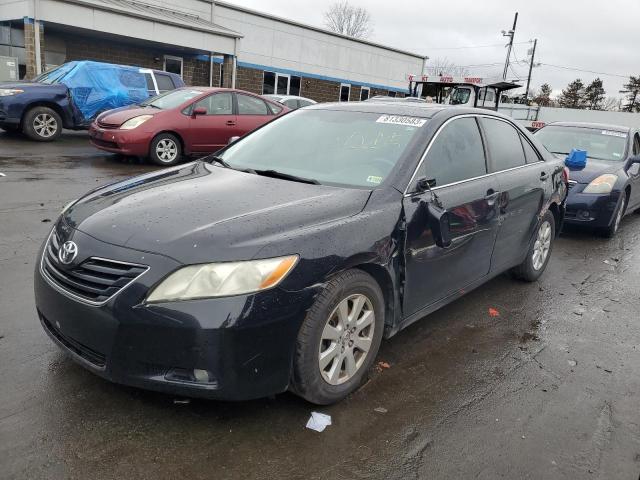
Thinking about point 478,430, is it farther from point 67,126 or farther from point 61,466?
point 67,126

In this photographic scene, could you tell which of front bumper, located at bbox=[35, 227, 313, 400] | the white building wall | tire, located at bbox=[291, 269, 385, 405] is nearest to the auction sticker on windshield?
tire, located at bbox=[291, 269, 385, 405]

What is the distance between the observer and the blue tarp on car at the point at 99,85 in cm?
1211

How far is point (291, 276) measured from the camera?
2543 mm

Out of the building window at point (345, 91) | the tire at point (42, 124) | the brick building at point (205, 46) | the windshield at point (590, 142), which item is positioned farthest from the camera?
the building window at point (345, 91)

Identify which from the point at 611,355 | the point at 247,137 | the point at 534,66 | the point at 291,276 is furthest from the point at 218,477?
the point at 534,66

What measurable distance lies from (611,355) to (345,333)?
87.6 inches

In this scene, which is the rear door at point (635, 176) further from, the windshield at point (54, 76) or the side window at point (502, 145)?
the windshield at point (54, 76)

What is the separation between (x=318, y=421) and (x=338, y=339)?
0.43 meters

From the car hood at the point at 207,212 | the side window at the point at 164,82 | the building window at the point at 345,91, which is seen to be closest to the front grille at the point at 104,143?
the side window at the point at 164,82

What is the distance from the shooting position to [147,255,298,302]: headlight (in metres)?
2.42

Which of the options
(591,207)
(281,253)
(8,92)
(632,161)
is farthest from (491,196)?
(8,92)

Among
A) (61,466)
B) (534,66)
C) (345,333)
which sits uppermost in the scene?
(534,66)

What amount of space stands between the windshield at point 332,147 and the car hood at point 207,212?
0.76 feet

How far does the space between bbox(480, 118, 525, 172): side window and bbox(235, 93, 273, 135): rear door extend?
23.3 ft
